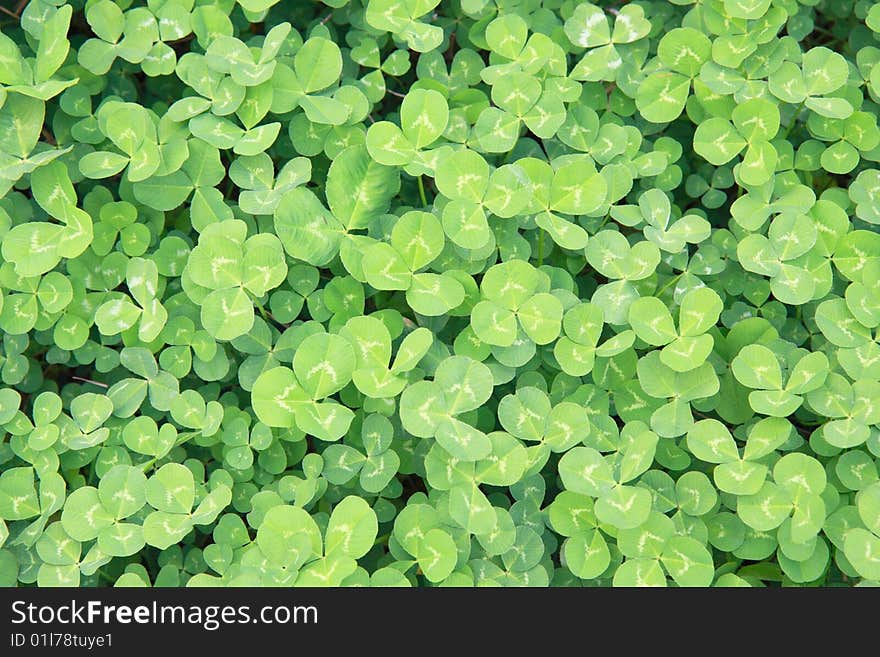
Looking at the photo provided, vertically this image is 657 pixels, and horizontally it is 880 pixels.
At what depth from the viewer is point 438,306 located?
7.11ft

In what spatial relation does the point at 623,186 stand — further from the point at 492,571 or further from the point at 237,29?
the point at 237,29

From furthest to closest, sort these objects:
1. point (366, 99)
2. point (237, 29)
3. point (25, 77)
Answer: point (237, 29) → point (366, 99) → point (25, 77)

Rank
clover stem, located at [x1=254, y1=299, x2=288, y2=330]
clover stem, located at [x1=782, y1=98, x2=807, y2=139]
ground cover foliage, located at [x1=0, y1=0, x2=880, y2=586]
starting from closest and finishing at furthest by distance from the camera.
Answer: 1. ground cover foliage, located at [x1=0, y1=0, x2=880, y2=586]
2. clover stem, located at [x1=254, y1=299, x2=288, y2=330]
3. clover stem, located at [x1=782, y1=98, x2=807, y2=139]

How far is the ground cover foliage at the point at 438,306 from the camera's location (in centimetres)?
212

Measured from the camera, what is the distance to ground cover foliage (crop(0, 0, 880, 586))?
2121 millimetres

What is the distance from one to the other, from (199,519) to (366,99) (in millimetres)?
1248

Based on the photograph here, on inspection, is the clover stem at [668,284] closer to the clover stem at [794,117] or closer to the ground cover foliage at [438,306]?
the ground cover foliage at [438,306]

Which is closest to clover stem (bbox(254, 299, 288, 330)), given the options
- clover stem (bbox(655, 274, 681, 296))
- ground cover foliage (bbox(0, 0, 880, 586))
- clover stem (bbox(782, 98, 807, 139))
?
ground cover foliage (bbox(0, 0, 880, 586))

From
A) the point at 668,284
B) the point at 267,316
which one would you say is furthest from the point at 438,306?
the point at 668,284

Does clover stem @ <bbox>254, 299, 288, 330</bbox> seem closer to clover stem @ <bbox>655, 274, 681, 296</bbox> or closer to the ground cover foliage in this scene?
the ground cover foliage

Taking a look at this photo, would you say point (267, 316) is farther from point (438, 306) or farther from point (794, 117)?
point (794, 117)

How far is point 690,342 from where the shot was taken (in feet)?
7.09

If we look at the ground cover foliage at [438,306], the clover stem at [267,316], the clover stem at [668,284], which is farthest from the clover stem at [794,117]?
the clover stem at [267,316]
